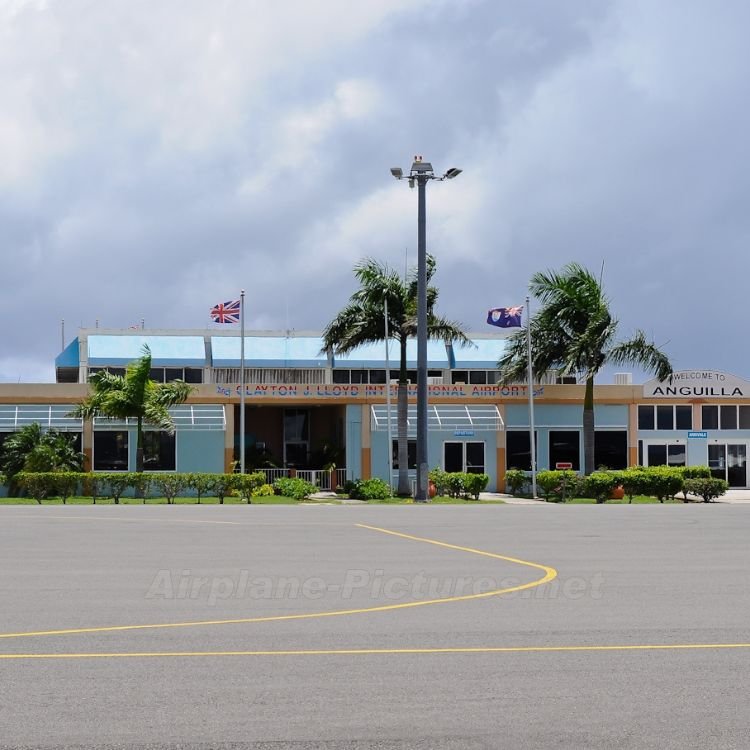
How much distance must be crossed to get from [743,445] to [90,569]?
39330 millimetres

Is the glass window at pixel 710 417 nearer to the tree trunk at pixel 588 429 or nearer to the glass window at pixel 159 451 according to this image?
the tree trunk at pixel 588 429

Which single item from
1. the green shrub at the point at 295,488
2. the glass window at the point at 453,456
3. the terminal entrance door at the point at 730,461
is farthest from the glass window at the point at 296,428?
the terminal entrance door at the point at 730,461

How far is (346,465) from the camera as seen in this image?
44906 millimetres

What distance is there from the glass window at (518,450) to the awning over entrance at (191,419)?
40.0 feet

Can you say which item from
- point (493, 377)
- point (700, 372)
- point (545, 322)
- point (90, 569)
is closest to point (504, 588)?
point (90, 569)

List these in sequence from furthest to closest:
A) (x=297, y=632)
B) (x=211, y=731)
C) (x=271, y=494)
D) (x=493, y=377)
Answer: (x=493, y=377)
(x=271, y=494)
(x=297, y=632)
(x=211, y=731)

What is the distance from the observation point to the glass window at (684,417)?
47.5 metres

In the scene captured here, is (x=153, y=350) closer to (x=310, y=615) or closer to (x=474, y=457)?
(x=474, y=457)

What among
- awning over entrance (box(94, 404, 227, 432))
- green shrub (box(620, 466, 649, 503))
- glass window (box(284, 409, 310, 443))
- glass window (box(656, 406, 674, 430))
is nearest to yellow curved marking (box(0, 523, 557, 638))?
green shrub (box(620, 466, 649, 503))

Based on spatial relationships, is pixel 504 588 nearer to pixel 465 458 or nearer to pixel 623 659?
pixel 623 659

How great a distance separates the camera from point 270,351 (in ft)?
173

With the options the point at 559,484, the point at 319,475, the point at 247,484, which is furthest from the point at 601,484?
the point at 319,475

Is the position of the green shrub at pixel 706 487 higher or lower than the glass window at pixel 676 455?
lower

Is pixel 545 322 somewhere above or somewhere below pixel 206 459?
above
